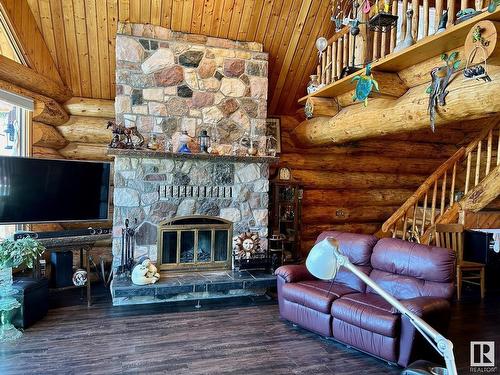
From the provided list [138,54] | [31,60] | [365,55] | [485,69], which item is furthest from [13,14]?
[485,69]

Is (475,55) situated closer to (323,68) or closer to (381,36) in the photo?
(381,36)

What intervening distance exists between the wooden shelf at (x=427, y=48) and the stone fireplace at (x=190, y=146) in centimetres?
155

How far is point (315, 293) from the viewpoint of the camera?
370 centimetres

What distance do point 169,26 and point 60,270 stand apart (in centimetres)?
346

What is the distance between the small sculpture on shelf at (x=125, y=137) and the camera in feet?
15.1

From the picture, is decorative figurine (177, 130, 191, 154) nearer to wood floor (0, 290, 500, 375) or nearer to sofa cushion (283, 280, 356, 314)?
wood floor (0, 290, 500, 375)

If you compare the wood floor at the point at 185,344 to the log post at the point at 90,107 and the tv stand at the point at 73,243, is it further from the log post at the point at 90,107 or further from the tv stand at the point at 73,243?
the log post at the point at 90,107

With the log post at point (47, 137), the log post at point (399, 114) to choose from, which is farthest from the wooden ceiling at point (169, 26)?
the log post at point (399, 114)

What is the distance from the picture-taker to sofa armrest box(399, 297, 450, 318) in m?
2.94

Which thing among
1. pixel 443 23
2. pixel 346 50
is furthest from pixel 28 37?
pixel 443 23

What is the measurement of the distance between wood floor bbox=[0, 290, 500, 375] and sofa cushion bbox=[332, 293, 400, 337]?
0.31 meters

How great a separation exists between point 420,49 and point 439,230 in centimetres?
268

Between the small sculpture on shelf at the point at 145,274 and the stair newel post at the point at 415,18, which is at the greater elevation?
the stair newel post at the point at 415,18

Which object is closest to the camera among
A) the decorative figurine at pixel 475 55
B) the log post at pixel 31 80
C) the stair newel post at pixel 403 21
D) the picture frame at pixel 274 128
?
the decorative figurine at pixel 475 55
